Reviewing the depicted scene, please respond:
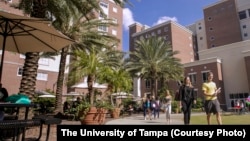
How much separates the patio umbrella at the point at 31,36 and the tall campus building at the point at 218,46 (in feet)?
132

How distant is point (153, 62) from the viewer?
106 feet

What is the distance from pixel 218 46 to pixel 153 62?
3133 cm

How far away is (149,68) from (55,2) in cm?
2325

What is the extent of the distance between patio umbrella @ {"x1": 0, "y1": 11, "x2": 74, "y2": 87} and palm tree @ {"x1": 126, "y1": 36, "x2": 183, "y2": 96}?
25.6m

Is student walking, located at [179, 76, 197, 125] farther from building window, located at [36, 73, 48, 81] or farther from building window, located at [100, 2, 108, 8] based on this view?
building window, located at [100, 2, 108, 8]

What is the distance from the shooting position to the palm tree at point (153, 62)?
3247 cm

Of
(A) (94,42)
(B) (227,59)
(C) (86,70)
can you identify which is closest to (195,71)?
(B) (227,59)

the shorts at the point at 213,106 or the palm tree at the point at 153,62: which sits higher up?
the palm tree at the point at 153,62

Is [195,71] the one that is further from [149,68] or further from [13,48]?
[13,48]

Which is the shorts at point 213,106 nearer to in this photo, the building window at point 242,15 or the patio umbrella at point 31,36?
the patio umbrella at point 31,36

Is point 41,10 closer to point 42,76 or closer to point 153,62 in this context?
point 153,62

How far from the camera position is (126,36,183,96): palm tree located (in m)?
32.5

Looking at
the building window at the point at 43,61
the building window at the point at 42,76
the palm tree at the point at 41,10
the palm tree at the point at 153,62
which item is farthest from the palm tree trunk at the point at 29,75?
the building window at the point at 43,61

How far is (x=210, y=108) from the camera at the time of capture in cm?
765
